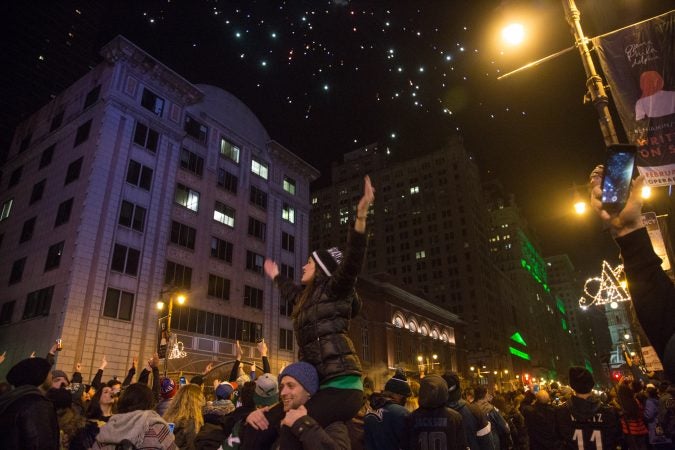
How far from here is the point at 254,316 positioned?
35.5 m

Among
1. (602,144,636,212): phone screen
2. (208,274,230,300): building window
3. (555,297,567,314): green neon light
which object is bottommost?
(602,144,636,212): phone screen

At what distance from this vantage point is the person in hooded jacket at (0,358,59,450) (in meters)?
3.83

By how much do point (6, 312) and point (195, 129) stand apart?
1882cm

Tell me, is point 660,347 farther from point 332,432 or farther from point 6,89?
point 6,89

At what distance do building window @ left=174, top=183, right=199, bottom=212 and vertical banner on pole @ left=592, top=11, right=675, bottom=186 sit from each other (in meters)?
29.9

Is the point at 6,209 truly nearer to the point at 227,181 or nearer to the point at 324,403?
the point at 227,181

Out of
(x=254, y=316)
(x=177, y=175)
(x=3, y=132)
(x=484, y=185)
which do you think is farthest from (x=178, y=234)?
(x=484, y=185)

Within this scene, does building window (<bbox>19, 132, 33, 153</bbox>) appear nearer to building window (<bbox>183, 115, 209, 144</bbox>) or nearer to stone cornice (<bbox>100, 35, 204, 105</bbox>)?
stone cornice (<bbox>100, 35, 204, 105</bbox>)

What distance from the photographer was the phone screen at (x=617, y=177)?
1831 millimetres

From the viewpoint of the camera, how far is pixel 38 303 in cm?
2598

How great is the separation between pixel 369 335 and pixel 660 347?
180 ft

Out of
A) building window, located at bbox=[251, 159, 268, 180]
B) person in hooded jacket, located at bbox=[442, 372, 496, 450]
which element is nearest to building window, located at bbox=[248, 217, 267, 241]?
building window, located at bbox=[251, 159, 268, 180]

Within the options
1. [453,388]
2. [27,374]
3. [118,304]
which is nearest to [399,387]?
[453,388]

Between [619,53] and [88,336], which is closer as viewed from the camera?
[619,53]
